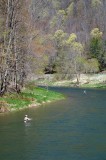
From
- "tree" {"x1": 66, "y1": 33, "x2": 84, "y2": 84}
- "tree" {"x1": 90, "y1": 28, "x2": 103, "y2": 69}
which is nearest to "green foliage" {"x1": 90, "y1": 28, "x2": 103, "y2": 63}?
"tree" {"x1": 90, "y1": 28, "x2": 103, "y2": 69}

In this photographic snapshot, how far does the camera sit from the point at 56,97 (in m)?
72.8

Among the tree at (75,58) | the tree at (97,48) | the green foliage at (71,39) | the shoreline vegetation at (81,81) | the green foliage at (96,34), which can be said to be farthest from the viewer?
the green foliage at (96,34)

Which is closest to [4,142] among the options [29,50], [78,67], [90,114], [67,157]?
[67,157]

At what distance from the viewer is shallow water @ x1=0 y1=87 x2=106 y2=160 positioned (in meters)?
29.8

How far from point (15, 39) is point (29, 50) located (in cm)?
712

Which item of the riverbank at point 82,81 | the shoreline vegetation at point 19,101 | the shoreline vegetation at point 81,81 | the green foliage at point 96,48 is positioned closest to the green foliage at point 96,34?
the green foliage at point 96,48

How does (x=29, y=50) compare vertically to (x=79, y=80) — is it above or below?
above

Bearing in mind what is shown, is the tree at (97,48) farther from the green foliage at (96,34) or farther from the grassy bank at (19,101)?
the grassy bank at (19,101)

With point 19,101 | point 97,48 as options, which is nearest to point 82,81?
point 97,48

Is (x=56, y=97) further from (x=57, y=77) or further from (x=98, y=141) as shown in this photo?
(x=57, y=77)

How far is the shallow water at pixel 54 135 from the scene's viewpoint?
2981cm

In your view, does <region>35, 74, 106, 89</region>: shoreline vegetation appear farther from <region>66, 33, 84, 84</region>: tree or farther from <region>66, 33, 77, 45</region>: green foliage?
<region>66, 33, 77, 45</region>: green foliage

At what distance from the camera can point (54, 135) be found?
3662 centimetres

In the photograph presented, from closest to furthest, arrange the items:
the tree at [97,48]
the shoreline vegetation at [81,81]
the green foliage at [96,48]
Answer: the shoreline vegetation at [81,81], the tree at [97,48], the green foliage at [96,48]
